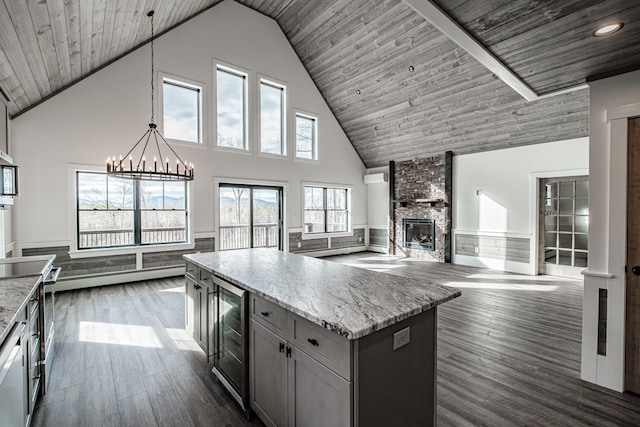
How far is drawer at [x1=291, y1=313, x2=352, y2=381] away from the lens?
130 centimetres

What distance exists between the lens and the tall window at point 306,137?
26.7 feet

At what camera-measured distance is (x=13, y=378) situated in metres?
1.43

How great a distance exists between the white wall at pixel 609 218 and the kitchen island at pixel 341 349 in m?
1.51

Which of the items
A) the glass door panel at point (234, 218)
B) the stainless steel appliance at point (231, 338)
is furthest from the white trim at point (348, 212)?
the stainless steel appliance at point (231, 338)

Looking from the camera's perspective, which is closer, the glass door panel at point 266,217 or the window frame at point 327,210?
the glass door panel at point 266,217

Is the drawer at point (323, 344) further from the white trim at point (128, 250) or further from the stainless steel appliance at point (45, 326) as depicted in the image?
the white trim at point (128, 250)

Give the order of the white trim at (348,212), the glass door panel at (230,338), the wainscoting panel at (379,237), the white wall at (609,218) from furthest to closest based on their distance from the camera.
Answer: the wainscoting panel at (379,237) < the white trim at (348,212) < the white wall at (609,218) < the glass door panel at (230,338)

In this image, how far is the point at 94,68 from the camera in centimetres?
510

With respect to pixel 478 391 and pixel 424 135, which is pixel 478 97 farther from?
pixel 478 391

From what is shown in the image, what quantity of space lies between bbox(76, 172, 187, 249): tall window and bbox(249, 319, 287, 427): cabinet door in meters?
4.82

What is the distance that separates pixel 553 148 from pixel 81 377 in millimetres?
7842

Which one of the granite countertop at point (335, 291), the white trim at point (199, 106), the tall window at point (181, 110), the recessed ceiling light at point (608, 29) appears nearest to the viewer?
the granite countertop at point (335, 291)

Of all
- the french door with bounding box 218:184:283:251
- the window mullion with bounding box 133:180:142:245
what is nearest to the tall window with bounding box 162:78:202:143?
the window mullion with bounding box 133:180:142:245

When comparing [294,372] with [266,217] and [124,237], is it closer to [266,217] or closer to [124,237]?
[124,237]
